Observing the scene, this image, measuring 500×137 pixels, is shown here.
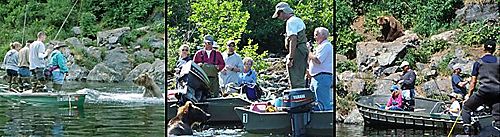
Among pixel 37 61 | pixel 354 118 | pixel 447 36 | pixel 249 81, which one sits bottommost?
pixel 354 118

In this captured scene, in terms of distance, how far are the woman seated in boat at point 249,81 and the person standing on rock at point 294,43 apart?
13 centimetres

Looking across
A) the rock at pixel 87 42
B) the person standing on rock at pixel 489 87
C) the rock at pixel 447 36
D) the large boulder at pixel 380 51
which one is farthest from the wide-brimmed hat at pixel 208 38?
the rock at pixel 87 42

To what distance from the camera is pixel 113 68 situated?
506 inches

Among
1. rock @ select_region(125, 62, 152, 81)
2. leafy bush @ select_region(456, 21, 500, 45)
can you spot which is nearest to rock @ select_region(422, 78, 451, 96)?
leafy bush @ select_region(456, 21, 500, 45)

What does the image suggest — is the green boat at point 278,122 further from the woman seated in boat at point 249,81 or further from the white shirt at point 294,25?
the white shirt at point 294,25

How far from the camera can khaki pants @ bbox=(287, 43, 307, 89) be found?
274cm

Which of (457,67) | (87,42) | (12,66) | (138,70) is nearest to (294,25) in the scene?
(457,67)

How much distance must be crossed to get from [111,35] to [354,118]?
7.46m

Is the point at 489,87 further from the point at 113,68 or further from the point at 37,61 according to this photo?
the point at 113,68

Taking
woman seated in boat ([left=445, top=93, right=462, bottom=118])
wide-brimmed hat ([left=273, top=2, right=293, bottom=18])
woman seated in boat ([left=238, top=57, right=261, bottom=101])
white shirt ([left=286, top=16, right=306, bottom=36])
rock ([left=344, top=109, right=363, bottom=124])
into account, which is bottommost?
rock ([left=344, top=109, right=363, bottom=124])

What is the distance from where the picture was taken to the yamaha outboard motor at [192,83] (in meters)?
2.83

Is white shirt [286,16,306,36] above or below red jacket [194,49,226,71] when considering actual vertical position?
above

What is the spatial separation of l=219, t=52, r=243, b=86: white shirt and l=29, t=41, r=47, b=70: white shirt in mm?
3925

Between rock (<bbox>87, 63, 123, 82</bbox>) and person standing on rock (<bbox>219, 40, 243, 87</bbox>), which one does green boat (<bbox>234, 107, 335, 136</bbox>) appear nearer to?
person standing on rock (<bbox>219, 40, 243, 87</bbox>)
